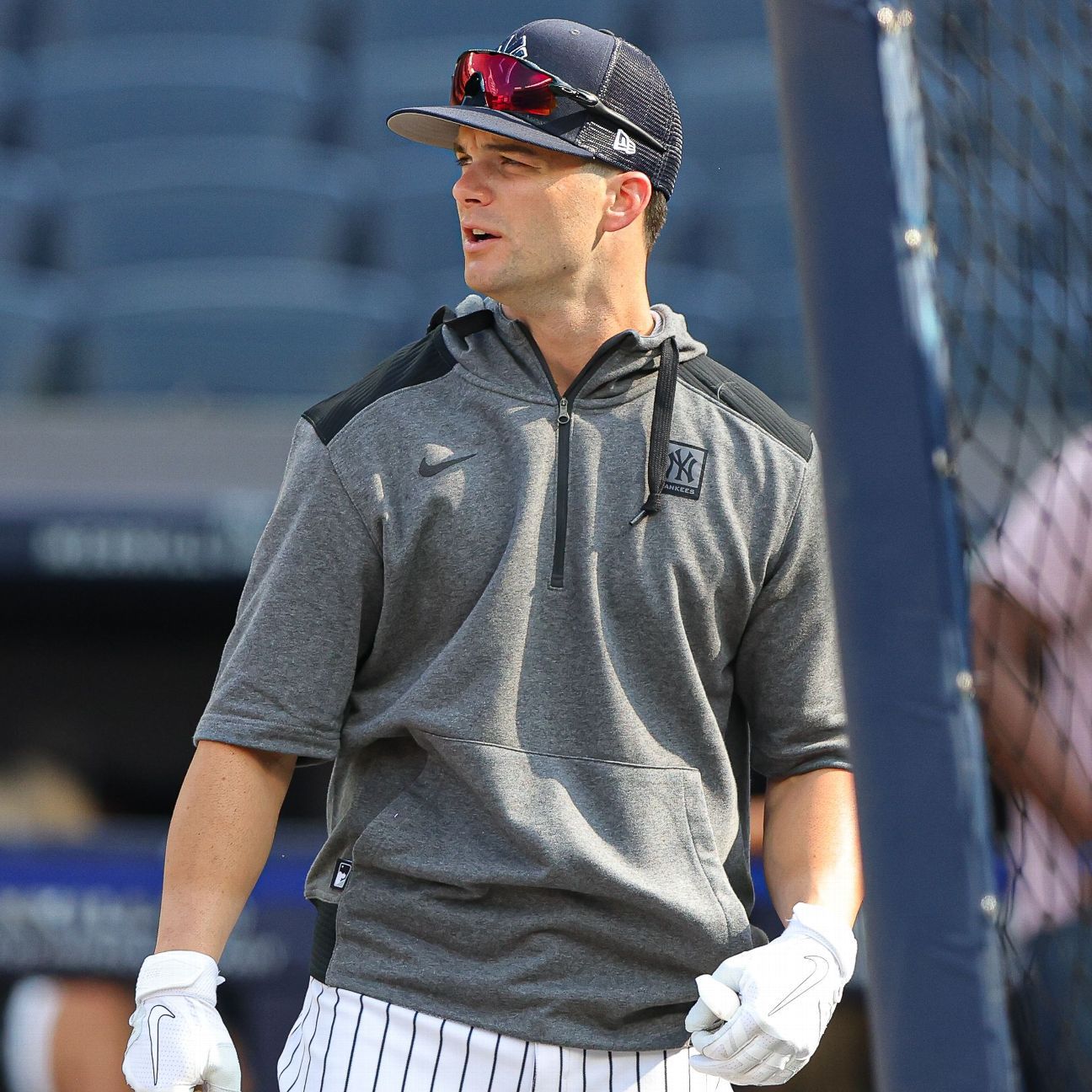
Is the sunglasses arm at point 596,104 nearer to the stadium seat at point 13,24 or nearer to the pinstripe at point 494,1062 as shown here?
the pinstripe at point 494,1062

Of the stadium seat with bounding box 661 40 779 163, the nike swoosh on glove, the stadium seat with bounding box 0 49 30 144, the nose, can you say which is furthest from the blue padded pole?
the stadium seat with bounding box 0 49 30 144

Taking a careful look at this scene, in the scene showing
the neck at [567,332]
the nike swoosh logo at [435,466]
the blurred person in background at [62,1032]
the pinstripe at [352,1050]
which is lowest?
the blurred person in background at [62,1032]

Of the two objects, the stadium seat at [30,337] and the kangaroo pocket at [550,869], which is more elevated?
the kangaroo pocket at [550,869]

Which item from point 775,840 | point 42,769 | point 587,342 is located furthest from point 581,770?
point 42,769

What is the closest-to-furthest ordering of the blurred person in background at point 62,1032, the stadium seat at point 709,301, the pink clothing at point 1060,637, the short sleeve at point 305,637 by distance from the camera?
1. the short sleeve at point 305,637
2. the pink clothing at point 1060,637
3. the blurred person in background at point 62,1032
4. the stadium seat at point 709,301

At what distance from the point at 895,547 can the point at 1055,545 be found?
28.7 inches

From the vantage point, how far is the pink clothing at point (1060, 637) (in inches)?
72.8

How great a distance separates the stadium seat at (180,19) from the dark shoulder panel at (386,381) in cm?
541

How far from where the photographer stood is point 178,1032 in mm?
1567

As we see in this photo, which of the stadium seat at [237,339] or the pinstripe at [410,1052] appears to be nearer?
the pinstripe at [410,1052]

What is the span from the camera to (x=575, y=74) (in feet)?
5.63

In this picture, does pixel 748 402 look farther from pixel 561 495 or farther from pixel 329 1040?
pixel 329 1040

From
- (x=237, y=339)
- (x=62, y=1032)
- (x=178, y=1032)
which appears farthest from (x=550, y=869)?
(x=237, y=339)

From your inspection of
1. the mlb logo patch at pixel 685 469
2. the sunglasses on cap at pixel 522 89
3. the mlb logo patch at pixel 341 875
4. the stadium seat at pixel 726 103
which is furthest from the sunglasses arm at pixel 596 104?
the stadium seat at pixel 726 103
